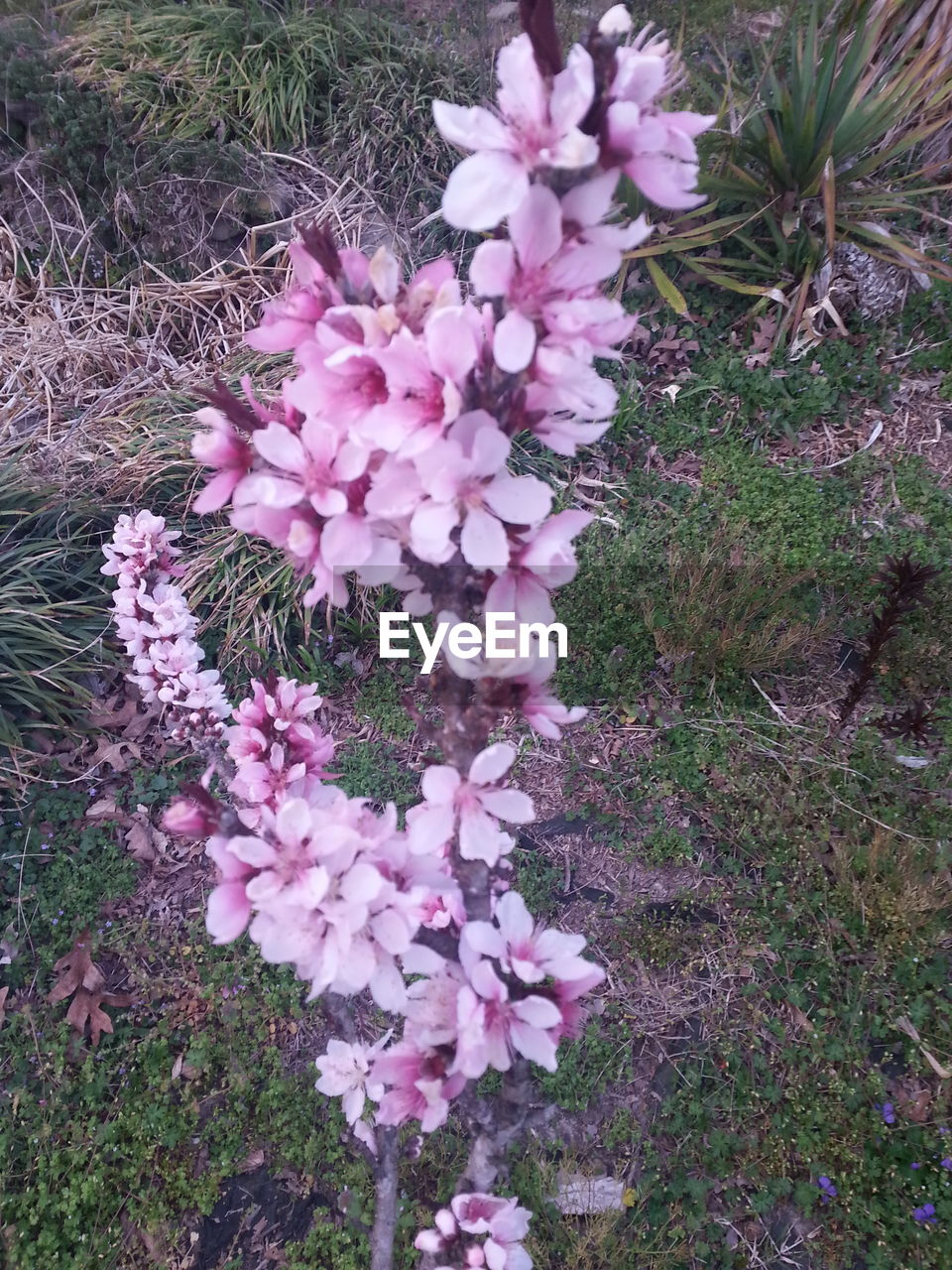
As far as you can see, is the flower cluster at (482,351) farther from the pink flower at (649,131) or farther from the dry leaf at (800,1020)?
the dry leaf at (800,1020)

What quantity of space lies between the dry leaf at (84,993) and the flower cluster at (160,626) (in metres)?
1.13

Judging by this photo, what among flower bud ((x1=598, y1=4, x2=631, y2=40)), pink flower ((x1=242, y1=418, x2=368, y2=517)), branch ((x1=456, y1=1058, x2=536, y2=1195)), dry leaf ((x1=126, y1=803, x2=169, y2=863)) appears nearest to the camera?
flower bud ((x1=598, y1=4, x2=631, y2=40))

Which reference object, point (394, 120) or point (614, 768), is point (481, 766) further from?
point (394, 120)

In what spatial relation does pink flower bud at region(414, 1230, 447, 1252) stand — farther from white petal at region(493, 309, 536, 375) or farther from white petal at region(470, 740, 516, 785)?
white petal at region(493, 309, 536, 375)

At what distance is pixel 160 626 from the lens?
1878mm

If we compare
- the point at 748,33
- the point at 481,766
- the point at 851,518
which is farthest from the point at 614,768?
the point at 748,33

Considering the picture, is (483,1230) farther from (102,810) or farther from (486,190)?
(102,810)

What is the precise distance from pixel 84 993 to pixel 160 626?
1465 mm

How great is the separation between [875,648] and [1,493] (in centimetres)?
369

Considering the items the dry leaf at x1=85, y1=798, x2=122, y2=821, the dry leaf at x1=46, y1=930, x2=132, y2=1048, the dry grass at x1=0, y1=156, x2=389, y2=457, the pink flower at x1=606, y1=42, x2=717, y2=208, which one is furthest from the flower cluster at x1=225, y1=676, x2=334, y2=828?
the dry grass at x1=0, y1=156, x2=389, y2=457

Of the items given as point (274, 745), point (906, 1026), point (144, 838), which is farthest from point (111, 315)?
point (906, 1026)

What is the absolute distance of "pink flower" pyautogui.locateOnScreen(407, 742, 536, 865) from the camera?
971 millimetres

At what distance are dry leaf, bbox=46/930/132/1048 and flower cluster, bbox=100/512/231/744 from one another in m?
1.13

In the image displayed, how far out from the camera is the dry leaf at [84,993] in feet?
7.93
